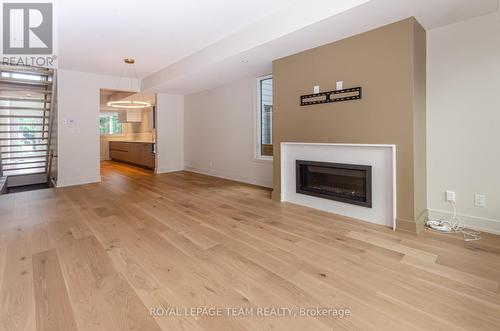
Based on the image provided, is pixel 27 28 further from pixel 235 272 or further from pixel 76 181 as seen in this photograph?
pixel 235 272

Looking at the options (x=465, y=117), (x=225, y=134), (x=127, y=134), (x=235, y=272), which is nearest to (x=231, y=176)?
(x=225, y=134)

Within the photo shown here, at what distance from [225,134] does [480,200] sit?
4831mm

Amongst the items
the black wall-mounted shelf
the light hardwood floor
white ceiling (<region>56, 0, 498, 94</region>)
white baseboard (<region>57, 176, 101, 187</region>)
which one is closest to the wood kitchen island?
white baseboard (<region>57, 176, 101, 187</region>)

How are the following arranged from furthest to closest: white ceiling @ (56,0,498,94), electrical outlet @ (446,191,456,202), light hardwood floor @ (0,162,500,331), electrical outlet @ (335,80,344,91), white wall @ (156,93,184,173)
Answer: white wall @ (156,93,184,173)
electrical outlet @ (335,80,344,91)
electrical outlet @ (446,191,456,202)
white ceiling @ (56,0,498,94)
light hardwood floor @ (0,162,500,331)

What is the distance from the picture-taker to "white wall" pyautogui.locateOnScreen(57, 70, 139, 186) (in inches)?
213

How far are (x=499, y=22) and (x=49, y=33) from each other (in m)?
5.49

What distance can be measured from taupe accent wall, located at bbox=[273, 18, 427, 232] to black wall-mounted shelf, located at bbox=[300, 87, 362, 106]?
56 millimetres

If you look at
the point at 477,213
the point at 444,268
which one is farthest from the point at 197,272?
the point at 477,213

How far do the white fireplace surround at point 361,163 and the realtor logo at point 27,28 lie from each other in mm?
3561

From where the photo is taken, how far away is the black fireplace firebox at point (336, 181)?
3096 millimetres

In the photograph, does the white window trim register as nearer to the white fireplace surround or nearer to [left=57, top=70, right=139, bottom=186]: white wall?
the white fireplace surround

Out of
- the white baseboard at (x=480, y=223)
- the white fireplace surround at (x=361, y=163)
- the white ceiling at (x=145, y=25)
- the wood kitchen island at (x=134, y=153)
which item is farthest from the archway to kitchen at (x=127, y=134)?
the white baseboard at (x=480, y=223)

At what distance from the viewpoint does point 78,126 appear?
5.63 m

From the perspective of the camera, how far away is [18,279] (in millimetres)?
1859
